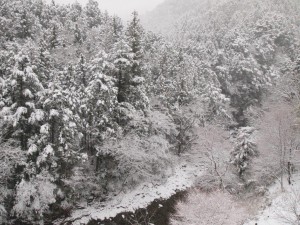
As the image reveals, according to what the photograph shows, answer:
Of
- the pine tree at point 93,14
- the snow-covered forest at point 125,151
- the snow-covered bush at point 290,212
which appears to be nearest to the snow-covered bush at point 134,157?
the snow-covered forest at point 125,151

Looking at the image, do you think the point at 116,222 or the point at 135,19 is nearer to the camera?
the point at 116,222

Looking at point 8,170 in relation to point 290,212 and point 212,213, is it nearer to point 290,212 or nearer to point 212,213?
point 212,213

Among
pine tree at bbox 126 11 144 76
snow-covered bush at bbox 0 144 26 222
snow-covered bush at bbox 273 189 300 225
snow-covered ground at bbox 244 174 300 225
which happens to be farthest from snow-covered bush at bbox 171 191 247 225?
pine tree at bbox 126 11 144 76

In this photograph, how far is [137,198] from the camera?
27109 mm

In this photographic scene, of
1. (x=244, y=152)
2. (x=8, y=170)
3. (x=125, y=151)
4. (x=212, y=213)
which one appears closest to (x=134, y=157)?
(x=125, y=151)

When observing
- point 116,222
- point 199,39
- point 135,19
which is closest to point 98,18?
point 199,39

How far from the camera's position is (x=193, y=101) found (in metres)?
42.2

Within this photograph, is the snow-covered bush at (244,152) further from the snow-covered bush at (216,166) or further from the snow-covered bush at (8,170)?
the snow-covered bush at (8,170)

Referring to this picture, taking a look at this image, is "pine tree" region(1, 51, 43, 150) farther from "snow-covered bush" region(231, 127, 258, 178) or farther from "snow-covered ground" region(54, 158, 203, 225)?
"snow-covered bush" region(231, 127, 258, 178)

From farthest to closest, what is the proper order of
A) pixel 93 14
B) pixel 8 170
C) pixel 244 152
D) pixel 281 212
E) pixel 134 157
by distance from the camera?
pixel 93 14, pixel 244 152, pixel 134 157, pixel 8 170, pixel 281 212

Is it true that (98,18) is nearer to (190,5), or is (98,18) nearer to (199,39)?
(199,39)

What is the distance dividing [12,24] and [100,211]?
37001 millimetres

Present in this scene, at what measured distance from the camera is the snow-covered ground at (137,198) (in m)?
23.5

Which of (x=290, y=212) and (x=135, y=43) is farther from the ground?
(x=135, y=43)
